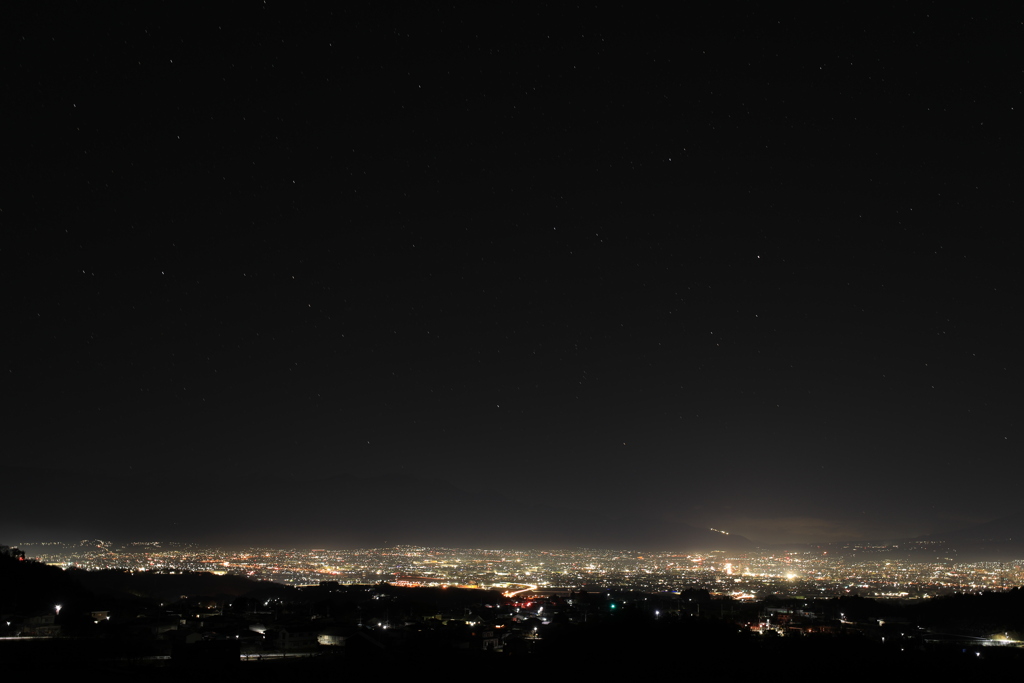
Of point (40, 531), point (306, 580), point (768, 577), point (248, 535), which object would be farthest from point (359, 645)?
point (248, 535)

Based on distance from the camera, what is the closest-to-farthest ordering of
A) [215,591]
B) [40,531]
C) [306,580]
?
[215,591] < [306,580] < [40,531]

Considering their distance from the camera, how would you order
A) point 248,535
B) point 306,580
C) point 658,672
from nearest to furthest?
point 658,672, point 306,580, point 248,535

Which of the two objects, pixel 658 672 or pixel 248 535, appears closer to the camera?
pixel 658 672

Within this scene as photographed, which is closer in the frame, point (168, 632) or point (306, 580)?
point (168, 632)

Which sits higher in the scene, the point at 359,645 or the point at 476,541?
the point at 359,645

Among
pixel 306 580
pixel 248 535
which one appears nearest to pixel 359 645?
pixel 306 580

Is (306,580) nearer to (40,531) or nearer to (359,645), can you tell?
(359,645)

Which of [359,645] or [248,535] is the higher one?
[359,645]

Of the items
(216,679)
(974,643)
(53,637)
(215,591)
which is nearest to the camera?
(216,679)

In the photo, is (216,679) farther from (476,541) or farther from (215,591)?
(476,541)
